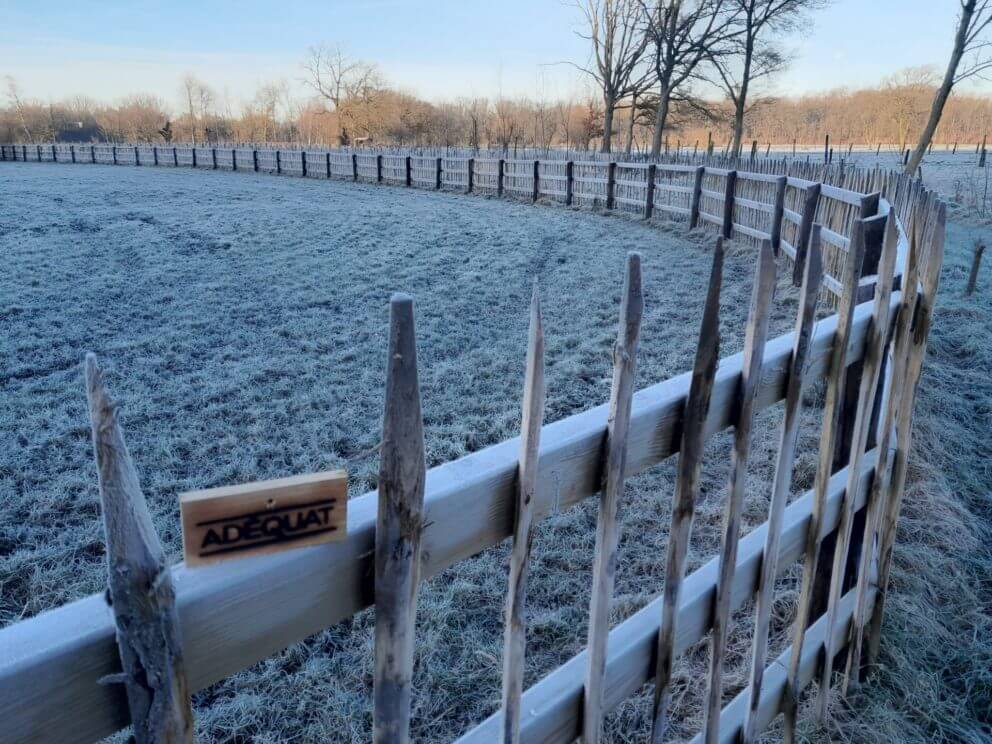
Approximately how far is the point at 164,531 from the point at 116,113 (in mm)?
109127

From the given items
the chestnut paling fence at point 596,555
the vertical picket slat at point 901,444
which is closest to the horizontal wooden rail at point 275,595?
the chestnut paling fence at point 596,555

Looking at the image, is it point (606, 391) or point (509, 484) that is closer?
point (509, 484)

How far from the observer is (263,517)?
754 mm

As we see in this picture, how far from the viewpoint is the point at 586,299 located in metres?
7.53

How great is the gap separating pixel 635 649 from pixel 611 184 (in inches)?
566

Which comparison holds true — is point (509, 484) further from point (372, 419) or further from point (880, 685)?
point (372, 419)

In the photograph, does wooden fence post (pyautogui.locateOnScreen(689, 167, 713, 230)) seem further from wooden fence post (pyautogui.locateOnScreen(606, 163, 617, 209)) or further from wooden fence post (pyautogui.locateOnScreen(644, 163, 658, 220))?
wooden fence post (pyautogui.locateOnScreen(606, 163, 617, 209))

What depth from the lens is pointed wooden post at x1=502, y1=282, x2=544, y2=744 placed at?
3.16 ft

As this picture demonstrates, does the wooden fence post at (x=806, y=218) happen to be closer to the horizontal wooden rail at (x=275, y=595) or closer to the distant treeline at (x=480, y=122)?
the horizontal wooden rail at (x=275, y=595)

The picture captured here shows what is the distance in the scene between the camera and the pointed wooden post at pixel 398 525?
0.80 meters

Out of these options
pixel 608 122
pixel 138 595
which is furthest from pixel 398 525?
pixel 608 122

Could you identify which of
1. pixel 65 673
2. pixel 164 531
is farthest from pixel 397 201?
pixel 65 673

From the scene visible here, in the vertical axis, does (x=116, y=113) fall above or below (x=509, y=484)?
above

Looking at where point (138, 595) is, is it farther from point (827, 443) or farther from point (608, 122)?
point (608, 122)
